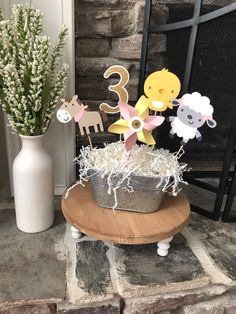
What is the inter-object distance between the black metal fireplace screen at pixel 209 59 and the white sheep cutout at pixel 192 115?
0.55 feet

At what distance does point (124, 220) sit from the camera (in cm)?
93

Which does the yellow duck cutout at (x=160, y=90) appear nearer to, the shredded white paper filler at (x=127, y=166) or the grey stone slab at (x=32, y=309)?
the shredded white paper filler at (x=127, y=166)

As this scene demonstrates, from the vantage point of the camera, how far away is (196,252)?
39.3 inches

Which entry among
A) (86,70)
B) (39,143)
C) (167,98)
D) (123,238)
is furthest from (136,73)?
(123,238)

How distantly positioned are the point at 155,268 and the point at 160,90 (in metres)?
0.50

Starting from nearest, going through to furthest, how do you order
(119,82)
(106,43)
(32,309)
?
(32,309)
(119,82)
(106,43)

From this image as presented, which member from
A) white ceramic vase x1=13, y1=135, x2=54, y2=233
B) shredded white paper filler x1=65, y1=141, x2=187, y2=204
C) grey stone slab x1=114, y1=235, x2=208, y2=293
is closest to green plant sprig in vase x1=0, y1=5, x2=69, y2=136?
white ceramic vase x1=13, y1=135, x2=54, y2=233

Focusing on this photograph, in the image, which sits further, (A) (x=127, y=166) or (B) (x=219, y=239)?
(B) (x=219, y=239)

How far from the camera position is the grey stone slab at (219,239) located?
37.9 inches

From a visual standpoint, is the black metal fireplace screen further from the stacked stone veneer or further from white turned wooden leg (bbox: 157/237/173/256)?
white turned wooden leg (bbox: 157/237/173/256)

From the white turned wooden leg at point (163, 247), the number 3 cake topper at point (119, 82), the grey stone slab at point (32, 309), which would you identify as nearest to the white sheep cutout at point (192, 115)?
the number 3 cake topper at point (119, 82)

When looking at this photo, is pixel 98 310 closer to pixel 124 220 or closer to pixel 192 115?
pixel 124 220

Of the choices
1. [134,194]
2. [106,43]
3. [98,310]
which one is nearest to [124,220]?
[134,194]

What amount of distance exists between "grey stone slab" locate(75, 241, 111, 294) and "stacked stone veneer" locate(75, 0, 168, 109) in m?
0.57
